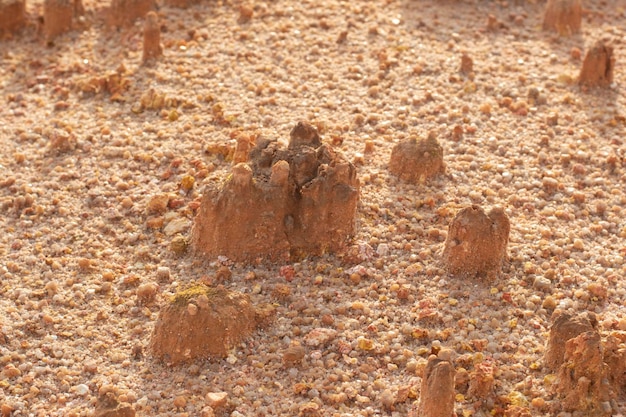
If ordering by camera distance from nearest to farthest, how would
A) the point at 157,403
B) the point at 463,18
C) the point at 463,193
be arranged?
the point at 157,403
the point at 463,193
the point at 463,18

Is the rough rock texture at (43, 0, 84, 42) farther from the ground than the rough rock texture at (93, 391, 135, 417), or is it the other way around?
the rough rock texture at (43, 0, 84, 42)

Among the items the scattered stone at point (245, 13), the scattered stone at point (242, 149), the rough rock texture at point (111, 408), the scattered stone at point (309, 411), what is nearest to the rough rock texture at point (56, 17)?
the scattered stone at point (245, 13)

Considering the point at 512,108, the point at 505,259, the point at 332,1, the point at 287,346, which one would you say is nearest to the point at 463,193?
the point at 505,259

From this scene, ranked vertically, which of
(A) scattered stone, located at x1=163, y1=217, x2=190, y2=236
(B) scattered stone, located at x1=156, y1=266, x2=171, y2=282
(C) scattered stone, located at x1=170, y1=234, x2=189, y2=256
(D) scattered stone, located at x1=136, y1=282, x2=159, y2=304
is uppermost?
(A) scattered stone, located at x1=163, y1=217, x2=190, y2=236

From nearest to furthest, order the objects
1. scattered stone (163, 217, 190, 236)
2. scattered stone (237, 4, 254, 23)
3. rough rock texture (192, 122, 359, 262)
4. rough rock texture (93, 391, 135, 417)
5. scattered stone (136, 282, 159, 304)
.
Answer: rough rock texture (93, 391, 135, 417), scattered stone (136, 282, 159, 304), rough rock texture (192, 122, 359, 262), scattered stone (163, 217, 190, 236), scattered stone (237, 4, 254, 23)

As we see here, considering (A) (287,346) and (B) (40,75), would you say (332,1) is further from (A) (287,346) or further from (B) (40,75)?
(A) (287,346)

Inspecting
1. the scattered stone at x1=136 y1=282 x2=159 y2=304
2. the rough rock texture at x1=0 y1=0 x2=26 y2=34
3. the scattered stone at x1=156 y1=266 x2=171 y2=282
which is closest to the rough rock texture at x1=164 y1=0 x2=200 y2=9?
the rough rock texture at x1=0 y1=0 x2=26 y2=34

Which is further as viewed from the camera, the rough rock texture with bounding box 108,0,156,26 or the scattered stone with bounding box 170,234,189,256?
the rough rock texture with bounding box 108,0,156,26

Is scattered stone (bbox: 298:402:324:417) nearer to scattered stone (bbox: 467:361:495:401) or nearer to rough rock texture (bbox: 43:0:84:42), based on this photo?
scattered stone (bbox: 467:361:495:401)
